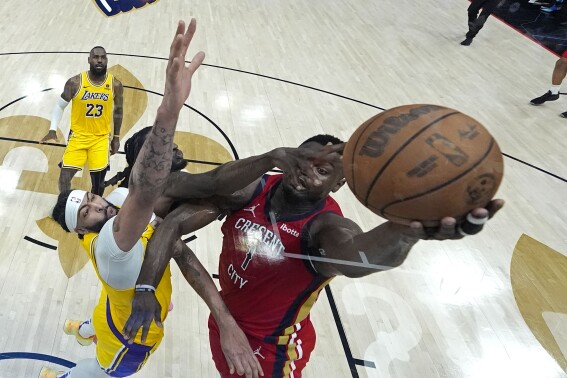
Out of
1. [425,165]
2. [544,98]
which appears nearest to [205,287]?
[425,165]

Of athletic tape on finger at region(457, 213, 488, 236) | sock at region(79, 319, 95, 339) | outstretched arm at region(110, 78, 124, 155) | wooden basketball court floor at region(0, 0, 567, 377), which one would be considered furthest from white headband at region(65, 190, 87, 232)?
outstretched arm at region(110, 78, 124, 155)

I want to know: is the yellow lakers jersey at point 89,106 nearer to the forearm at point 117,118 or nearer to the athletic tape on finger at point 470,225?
the forearm at point 117,118

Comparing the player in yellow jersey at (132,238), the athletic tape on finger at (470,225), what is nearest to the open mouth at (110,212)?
the player in yellow jersey at (132,238)

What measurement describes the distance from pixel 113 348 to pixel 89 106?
2.57 meters

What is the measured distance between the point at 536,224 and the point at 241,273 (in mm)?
3075

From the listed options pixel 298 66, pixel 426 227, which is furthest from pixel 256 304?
pixel 298 66

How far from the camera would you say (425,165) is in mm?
1383

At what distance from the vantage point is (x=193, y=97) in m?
6.05

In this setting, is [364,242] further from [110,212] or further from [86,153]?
[86,153]

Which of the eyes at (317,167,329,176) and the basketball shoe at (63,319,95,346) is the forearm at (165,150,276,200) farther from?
the basketball shoe at (63,319,95,346)

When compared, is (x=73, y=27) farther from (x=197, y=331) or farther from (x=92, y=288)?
(x=197, y=331)

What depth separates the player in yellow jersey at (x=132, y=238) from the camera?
4.85ft

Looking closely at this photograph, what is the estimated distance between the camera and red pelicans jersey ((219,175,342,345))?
6.21 ft

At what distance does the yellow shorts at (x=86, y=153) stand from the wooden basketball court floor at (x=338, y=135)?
1.22ft
